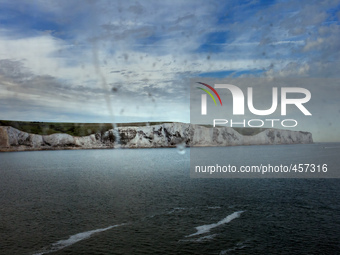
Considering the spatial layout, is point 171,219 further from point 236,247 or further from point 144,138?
point 144,138

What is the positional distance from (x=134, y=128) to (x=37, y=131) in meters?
58.4

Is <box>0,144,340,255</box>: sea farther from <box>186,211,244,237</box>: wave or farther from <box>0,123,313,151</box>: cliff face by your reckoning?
<box>0,123,313,151</box>: cliff face

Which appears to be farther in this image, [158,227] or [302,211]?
[302,211]

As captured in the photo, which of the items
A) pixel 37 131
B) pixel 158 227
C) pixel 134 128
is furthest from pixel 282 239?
pixel 37 131

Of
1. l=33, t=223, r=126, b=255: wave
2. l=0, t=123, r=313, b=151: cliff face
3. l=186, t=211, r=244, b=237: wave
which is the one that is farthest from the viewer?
l=0, t=123, r=313, b=151: cliff face

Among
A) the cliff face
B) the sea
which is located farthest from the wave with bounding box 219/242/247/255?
the cliff face

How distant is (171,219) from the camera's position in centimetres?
3030

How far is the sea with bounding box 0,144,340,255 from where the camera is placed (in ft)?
77.3

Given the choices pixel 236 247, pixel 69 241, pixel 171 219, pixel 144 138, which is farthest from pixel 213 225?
pixel 144 138

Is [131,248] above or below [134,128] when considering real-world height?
below

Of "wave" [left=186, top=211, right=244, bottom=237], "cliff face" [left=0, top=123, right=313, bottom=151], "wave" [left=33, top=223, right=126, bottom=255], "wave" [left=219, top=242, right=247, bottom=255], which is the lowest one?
"wave" [left=33, top=223, right=126, bottom=255]

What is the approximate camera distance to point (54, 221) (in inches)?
1193

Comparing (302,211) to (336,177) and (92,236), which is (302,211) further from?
(336,177)

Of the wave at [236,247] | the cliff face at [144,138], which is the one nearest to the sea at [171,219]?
the wave at [236,247]
